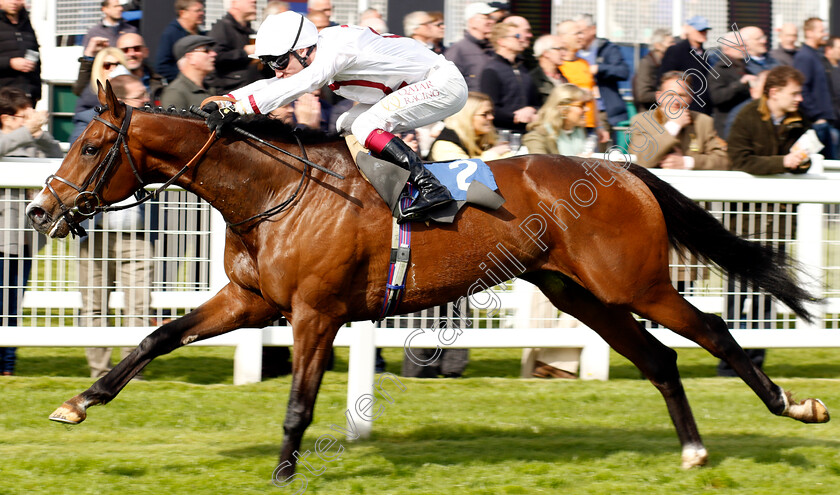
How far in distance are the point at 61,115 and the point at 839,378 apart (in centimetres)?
717

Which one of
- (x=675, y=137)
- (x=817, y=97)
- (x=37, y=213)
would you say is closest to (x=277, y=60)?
(x=37, y=213)

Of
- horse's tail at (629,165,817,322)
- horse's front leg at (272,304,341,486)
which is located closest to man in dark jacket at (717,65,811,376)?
horse's tail at (629,165,817,322)

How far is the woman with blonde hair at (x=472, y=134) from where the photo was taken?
643cm

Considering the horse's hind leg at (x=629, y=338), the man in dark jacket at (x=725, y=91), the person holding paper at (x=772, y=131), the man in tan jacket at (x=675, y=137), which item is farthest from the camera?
the man in dark jacket at (x=725, y=91)

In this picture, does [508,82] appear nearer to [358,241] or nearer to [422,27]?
[422,27]

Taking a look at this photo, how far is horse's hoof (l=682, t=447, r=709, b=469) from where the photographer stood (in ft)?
15.7

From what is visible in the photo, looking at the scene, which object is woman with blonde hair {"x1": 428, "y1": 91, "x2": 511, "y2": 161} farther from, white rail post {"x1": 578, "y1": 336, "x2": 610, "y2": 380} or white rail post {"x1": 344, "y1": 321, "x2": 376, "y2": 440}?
white rail post {"x1": 344, "y1": 321, "x2": 376, "y2": 440}

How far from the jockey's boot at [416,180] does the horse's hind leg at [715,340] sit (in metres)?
1.07

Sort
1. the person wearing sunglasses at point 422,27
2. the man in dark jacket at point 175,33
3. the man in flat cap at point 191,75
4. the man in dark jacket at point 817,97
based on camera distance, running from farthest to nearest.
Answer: the man in dark jacket at point 817,97
the person wearing sunglasses at point 422,27
the man in dark jacket at point 175,33
the man in flat cap at point 191,75

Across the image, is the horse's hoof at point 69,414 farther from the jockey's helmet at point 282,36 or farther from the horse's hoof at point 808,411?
the horse's hoof at point 808,411

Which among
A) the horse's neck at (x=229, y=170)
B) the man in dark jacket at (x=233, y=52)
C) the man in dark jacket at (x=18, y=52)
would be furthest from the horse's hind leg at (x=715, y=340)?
the man in dark jacket at (x=18, y=52)

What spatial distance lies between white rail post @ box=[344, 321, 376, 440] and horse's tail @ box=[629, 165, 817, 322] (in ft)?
5.15

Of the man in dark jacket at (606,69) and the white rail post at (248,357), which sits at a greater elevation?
the man in dark jacket at (606,69)

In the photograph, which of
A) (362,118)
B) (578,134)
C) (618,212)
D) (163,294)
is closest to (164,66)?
(163,294)
